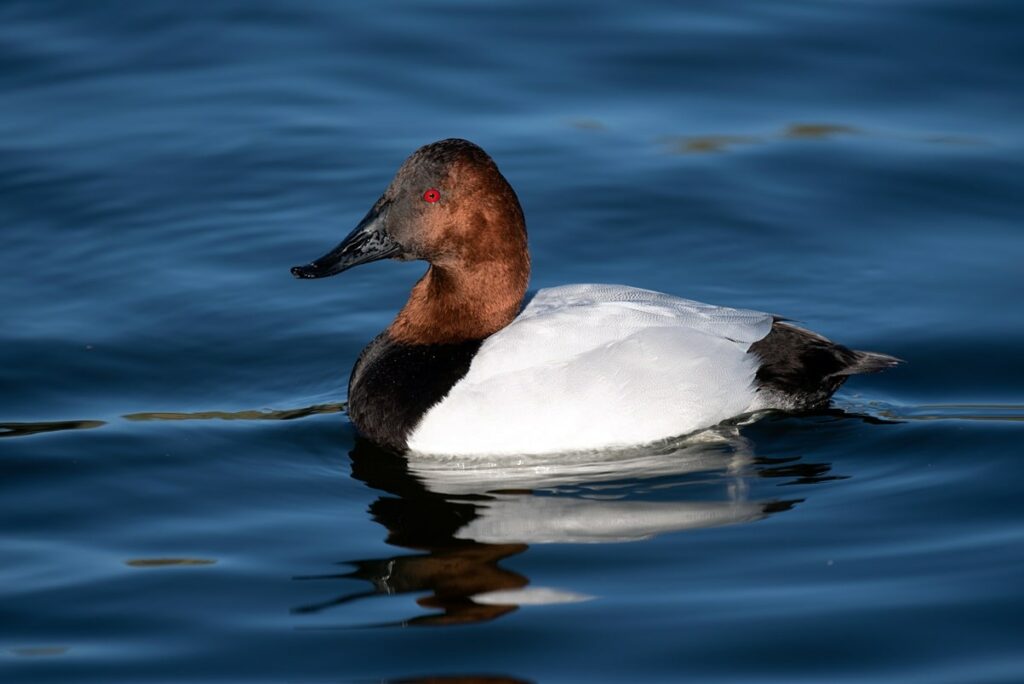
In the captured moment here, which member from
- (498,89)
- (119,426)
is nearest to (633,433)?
(119,426)

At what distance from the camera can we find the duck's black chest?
682 cm

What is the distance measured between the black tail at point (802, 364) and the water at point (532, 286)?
0.48ft

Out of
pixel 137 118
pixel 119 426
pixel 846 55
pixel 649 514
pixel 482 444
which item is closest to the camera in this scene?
pixel 649 514

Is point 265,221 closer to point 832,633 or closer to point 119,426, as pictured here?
point 119,426

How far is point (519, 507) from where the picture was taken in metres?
6.33

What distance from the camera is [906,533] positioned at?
19.9 feet

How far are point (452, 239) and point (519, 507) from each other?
1271mm

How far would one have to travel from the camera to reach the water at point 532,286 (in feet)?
17.8

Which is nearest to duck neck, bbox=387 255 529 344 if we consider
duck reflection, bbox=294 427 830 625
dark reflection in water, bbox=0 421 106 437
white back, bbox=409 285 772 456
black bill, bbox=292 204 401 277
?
white back, bbox=409 285 772 456

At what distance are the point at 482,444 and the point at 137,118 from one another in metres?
4.90

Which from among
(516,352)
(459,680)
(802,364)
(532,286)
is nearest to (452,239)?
(516,352)

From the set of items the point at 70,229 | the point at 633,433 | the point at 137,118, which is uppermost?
the point at 137,118

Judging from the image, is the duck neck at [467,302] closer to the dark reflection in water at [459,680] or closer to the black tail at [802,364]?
the black tail at [802,364]

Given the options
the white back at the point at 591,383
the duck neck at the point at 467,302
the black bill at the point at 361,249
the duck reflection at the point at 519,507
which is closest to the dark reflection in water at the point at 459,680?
the duck reflection at the point at 519,507
